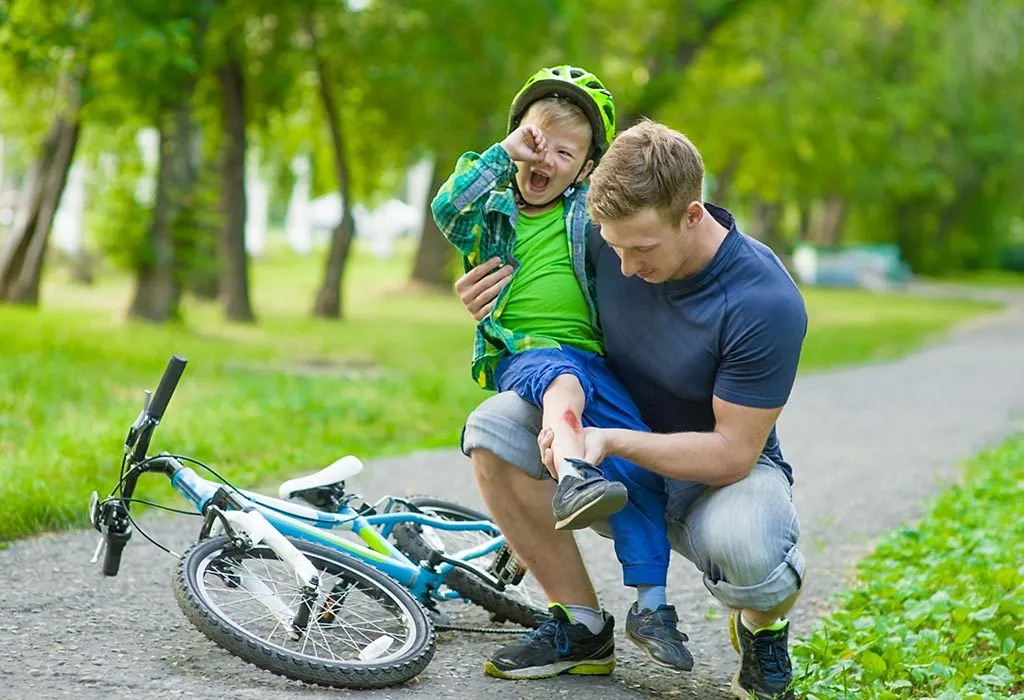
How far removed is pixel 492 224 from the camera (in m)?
4.27

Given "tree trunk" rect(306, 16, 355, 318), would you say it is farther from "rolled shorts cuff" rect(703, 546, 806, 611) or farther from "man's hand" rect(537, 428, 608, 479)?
"rolled shorts cuff" rect(703, 546, 806, 611)

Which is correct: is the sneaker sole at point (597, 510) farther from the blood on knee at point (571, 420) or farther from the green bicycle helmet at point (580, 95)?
the green bicycle helmet at point (580, 95)

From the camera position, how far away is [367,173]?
2408 cm

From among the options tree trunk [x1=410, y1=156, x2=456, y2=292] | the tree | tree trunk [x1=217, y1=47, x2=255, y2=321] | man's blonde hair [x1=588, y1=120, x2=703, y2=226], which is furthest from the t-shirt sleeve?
tree trunk [x1=410, y1=156, x2=456, y2=292]

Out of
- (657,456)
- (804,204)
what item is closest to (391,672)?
(657,456)

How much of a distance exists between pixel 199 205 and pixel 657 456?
1366 centimetres

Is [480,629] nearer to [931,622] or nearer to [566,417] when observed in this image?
[566,417]

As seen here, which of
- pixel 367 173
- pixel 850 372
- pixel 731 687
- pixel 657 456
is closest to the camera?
pixel 657 456

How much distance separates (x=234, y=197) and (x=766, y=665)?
658 inches

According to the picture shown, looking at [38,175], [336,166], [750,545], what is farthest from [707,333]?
[336,166]

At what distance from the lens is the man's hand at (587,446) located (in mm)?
3816

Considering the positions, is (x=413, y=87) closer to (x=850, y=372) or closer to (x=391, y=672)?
(x=850, y=372)

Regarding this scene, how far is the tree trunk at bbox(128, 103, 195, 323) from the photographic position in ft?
53.4

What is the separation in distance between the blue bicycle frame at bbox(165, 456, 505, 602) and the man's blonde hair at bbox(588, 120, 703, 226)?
118 centimetres
